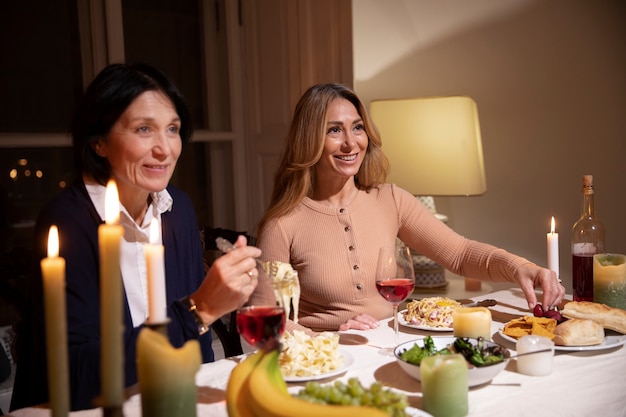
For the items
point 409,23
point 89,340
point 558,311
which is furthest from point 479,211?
point 89,340

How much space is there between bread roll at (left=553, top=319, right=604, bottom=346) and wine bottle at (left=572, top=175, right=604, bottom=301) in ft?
1.25

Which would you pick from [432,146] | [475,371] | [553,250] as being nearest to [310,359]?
[475,371]

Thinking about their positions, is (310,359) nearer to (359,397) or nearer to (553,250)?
(359,397)

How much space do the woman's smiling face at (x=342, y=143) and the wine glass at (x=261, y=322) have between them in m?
1.07

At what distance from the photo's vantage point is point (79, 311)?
4.96 ft

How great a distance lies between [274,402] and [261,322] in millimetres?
254

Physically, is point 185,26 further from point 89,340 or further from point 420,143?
point 89,340

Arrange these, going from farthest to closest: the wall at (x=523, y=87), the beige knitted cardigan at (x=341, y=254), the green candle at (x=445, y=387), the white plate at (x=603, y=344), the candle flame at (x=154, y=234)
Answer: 1. the wall at (x=523, y=87)
2. the beige knitted cardigan at (x=341, y=254)
3. the white plate at (x=603, y=344)
4. the green candle at (x=445, y=387)
5. the candle flame at (x=154, y=234)

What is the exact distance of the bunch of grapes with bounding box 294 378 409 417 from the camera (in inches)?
41.2

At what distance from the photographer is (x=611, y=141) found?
10.2 feet

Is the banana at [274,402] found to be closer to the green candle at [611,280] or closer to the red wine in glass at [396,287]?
the red wine in glass at [396,287]

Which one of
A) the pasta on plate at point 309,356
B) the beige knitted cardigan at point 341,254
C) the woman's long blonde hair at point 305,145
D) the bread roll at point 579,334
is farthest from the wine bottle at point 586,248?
the pasta on plate at point 309,356

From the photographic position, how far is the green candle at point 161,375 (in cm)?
87

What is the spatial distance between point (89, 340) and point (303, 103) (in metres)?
1.13
